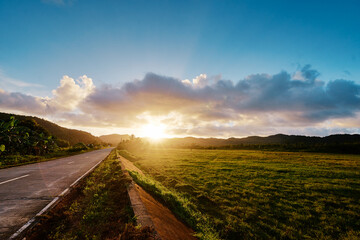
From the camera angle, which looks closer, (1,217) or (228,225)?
(1,217)

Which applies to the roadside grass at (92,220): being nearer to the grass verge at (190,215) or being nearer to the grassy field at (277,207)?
the grass verge at (190,215)

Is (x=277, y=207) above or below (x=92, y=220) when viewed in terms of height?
below

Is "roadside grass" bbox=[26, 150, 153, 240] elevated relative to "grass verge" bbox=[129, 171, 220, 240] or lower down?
elevated

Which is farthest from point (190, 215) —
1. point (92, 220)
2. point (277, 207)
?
point (277, 207)

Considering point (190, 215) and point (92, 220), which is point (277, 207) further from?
point (92, 220)

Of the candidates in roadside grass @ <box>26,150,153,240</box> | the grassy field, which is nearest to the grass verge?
the grassy field

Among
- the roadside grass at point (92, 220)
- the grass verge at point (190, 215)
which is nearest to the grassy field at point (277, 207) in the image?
the grass verge at point (190, 215)

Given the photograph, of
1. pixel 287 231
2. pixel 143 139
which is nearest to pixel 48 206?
pixel 287 231

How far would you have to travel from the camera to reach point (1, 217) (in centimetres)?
466

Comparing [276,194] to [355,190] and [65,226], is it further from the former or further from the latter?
[65,226]

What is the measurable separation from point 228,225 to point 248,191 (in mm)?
4182

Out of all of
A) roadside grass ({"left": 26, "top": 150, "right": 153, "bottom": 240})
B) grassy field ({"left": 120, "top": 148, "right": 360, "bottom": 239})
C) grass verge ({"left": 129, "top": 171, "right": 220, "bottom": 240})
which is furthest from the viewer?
grassy field ({"left": 120, "top": 148, "right": 360, "bottom": 239})

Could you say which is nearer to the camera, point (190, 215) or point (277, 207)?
point (190, 215)

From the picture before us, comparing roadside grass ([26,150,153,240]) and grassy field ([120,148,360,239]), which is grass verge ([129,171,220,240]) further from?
roadside grass ([26,150,153,240])
